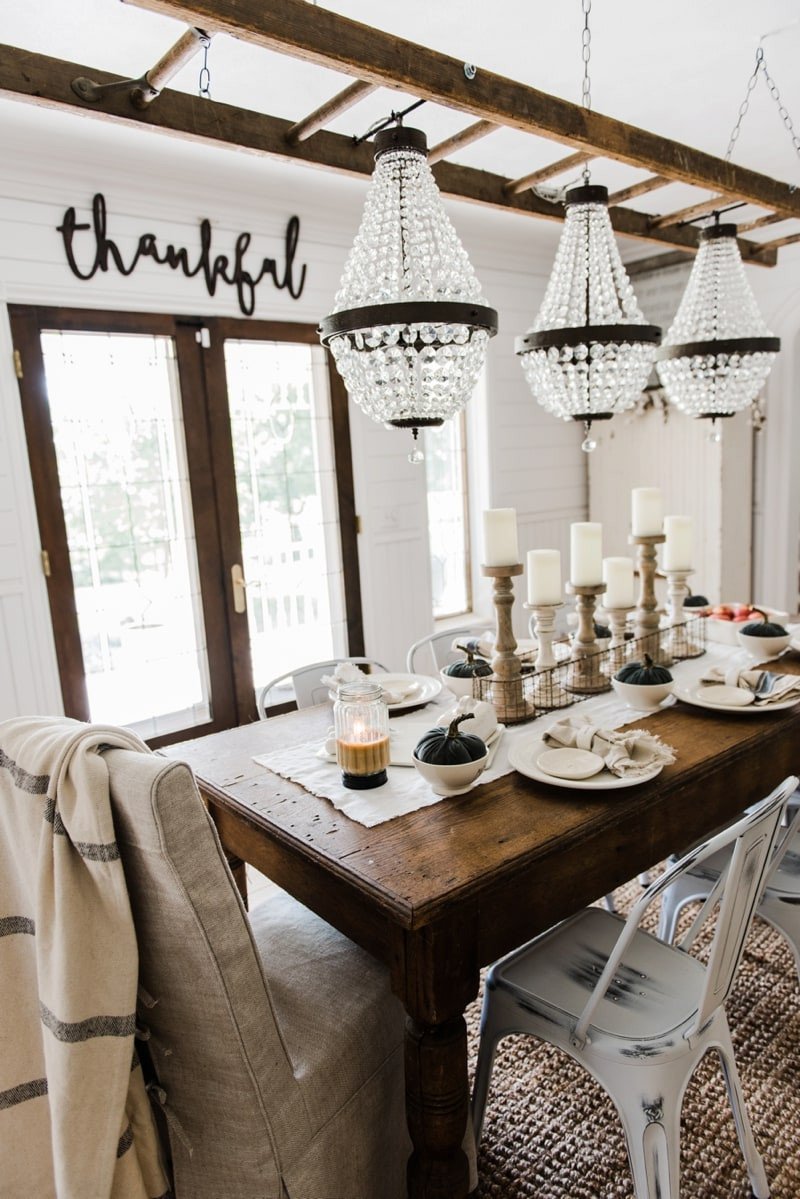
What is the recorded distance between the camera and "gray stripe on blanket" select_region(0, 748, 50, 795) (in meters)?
1.17

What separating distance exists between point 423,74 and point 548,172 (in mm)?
784

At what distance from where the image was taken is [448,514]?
14.9ft

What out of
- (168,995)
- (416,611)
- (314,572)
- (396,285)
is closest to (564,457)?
(416,611)

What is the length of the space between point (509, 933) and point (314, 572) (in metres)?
2.67

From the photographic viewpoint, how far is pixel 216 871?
114 cm

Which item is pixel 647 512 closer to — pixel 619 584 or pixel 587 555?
pixel 619 584

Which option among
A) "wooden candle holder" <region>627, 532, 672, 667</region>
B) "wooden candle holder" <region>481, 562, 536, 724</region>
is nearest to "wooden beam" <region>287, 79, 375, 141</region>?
"wooden candle holder" <region>481, 562, 536, 724</region>

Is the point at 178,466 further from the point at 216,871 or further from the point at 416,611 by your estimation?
the point at 216,871

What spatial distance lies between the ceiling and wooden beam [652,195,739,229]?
395 mm

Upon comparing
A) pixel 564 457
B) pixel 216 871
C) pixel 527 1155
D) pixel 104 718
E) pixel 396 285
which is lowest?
pixel 527 1155

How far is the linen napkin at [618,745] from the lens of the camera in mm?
1625

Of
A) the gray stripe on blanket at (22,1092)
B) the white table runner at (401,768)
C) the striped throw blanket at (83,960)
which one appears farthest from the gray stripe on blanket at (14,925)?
the white table runner at (401,768)

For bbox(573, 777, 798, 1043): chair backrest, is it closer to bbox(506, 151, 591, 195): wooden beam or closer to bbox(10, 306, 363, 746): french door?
bbox(506, 151, 591, 195): wooden beam

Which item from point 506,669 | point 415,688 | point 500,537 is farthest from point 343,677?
point 500,537
